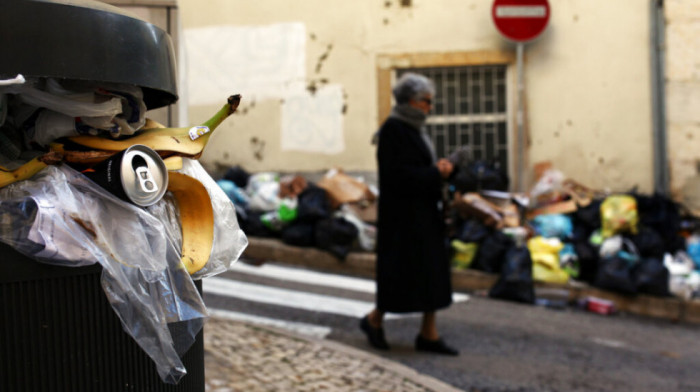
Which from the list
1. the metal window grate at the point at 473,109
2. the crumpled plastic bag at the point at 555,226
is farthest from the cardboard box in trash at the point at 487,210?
the metal window grate at the point at 473,109

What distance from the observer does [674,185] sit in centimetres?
958

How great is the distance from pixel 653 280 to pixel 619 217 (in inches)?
39.0

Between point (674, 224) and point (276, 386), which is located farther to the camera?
point (674, 224)

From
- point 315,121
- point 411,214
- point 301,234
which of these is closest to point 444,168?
point 411,214

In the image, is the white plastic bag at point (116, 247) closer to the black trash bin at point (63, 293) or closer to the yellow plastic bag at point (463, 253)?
the black trash bin at point (63, 293)

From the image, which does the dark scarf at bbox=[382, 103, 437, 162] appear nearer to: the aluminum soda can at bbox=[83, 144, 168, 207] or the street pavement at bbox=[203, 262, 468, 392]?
the street pavement at bbox=[203, 262, 468, 392]

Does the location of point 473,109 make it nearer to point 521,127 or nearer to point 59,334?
point 521,127

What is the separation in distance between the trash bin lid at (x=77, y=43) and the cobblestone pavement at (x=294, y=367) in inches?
99.6

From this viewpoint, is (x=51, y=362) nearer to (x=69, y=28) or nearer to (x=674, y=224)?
(x=69, y=28)

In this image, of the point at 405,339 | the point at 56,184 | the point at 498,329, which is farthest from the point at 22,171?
the point at 498,329

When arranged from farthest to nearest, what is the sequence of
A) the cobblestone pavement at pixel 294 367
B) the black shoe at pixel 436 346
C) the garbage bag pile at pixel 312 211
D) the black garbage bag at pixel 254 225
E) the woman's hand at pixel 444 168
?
the black garbage bag at pixel 254 225
the garbage bag pile at pixel 312 211
the black shoe at pixel 436 346
the woman's hand at pixel 444 168
the cobblestone pavement at pixel 294 367

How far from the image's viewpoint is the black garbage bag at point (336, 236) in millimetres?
8391

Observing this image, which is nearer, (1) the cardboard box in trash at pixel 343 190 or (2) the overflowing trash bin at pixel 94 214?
(2) the overflowing trash bin at pixel 94 214

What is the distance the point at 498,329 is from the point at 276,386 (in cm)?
260
